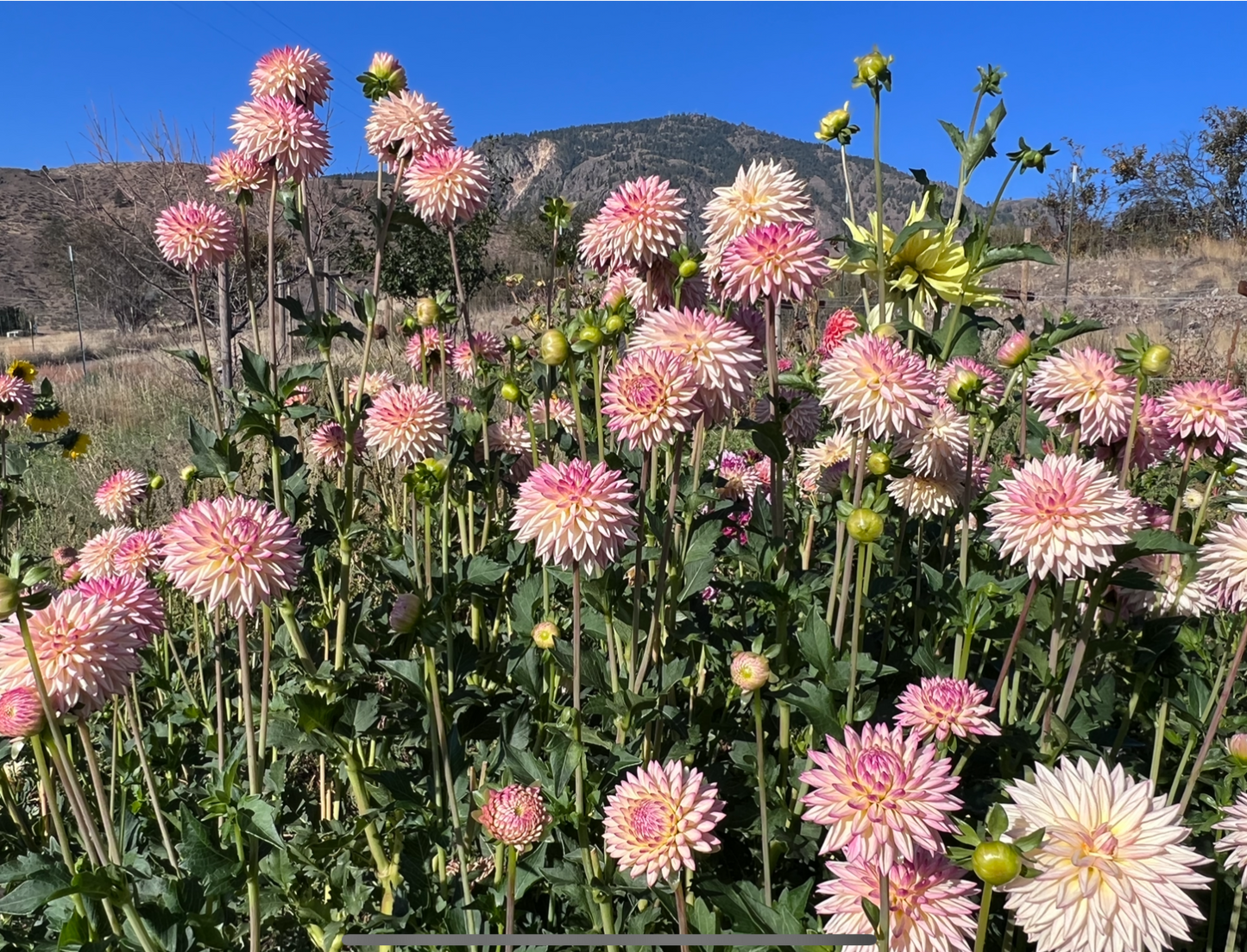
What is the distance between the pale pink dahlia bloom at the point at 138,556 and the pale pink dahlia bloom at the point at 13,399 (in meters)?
1.34

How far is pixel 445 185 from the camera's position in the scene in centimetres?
239

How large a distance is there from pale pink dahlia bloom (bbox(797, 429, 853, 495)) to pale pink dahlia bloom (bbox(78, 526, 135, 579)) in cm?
194

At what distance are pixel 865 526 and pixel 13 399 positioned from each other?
3175mm

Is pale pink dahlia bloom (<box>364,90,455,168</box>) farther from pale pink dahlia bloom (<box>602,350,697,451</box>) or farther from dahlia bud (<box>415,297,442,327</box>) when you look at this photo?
pale pink dahlia bloom (<box>602,350,697,451</box>)

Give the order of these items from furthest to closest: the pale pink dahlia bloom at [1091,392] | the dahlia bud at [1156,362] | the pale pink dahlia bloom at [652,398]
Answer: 1. the pale pink dahlia bloom at [1091,392]
2. the dahlia bud at [1156,362]
3. the pale pink dahlia bloom at [652,398]

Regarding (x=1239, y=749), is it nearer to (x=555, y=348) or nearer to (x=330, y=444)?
(x=555, y=348)

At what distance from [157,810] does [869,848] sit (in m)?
1.42

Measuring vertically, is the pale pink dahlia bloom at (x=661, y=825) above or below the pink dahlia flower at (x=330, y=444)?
below

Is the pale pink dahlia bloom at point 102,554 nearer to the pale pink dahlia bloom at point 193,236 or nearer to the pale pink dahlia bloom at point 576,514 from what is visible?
the pale pink dahlia bloom at point 193,236

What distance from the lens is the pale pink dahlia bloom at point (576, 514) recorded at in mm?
1472

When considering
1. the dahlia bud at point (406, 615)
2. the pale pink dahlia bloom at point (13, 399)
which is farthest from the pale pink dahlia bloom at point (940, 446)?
the pale pink dahlia bloom at point (13, 399)

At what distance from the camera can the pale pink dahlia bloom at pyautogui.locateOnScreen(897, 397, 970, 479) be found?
197 centimetres

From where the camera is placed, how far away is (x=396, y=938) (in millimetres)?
1283

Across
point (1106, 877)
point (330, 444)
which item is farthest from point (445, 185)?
point (1106, 877)
